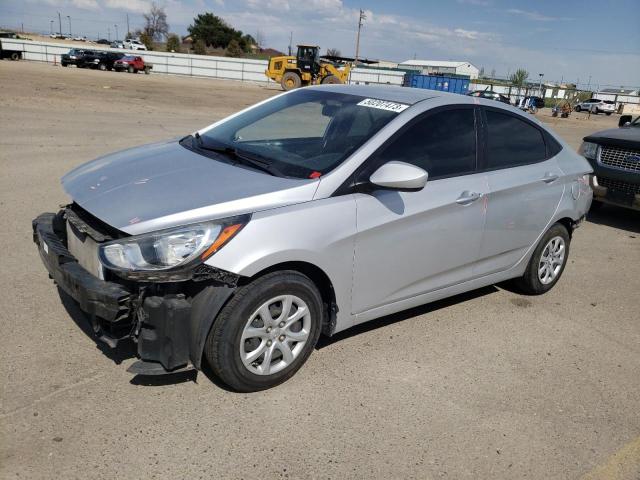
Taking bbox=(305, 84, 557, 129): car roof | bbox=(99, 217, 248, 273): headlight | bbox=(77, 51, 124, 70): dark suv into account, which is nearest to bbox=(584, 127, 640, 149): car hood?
bbox=(305, 84, 557, 129): car roof

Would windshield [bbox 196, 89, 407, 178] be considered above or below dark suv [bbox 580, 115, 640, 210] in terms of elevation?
above

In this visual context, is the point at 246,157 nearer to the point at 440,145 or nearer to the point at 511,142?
the point at 440,145

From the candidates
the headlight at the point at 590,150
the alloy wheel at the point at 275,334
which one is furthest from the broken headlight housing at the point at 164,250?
the headlight at the point at 590,150

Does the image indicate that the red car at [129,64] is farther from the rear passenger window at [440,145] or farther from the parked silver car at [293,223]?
the rear passenger window at [440,145]

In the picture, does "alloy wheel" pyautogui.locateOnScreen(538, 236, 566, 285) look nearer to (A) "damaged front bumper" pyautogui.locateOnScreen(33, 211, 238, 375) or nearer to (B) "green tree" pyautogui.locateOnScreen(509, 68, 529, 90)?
(A) "damaged front bumper" pyautogui.locateOnScreen(33, 211, 238, 375)

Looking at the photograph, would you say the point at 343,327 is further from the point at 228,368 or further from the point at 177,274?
the point at 177,274

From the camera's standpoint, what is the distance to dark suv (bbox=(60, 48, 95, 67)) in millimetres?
42281

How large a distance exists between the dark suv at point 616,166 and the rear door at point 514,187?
331 centimetres

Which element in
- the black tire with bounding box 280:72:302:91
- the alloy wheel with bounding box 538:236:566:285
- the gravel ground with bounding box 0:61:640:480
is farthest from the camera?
the black tire with bounding box 280:72:302:91

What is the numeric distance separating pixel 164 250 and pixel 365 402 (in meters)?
1.44

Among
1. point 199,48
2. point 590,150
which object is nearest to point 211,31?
point 199,48

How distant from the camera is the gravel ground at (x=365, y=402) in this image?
2.75 meters

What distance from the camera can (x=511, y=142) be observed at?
4461 millimetres

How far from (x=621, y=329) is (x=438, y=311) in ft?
4.91
